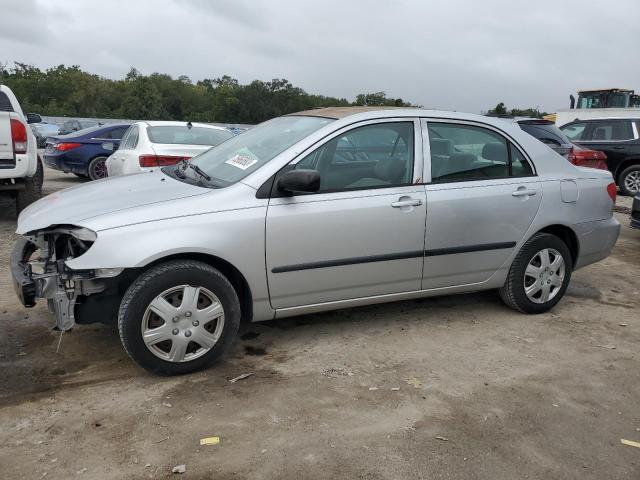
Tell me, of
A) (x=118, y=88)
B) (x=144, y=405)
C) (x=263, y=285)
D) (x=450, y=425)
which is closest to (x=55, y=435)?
(x=144, y=405)

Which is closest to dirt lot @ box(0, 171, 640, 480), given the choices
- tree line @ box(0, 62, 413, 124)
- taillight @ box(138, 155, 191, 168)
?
taillight @ box(138, 155, 191, 168)

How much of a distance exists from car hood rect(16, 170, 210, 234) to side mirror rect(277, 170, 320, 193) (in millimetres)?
517

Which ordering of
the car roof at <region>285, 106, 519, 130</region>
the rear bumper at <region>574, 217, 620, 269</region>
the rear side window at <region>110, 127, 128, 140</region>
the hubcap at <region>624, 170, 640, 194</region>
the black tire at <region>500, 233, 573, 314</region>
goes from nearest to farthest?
the car roof at <region>285, 106, 519, 130</region> < the black tire at <region>500, 233, 573, 314</region> < the rear bumper at <region>574, 217, 620, 269</region> < the hubcap at <region>624, 170, 640, 194</region> < the rear side window at <region>110, 127, 128, 140</region>

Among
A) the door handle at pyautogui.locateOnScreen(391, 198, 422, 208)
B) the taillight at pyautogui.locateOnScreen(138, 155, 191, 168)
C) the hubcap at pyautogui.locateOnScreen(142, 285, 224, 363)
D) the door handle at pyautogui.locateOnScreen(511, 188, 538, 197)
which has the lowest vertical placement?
the hubcap at pyautogui.locateOnScreen(142, 285, 224, 363)

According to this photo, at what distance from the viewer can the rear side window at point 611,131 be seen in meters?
12.1

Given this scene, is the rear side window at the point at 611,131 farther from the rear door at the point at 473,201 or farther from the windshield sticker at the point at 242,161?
the windshield sticker at the point at 242,161

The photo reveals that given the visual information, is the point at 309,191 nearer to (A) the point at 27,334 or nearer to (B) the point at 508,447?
(B) the point at 508,447

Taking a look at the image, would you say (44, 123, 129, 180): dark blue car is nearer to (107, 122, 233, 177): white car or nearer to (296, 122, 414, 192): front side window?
(107, 122, 233, 177): white car

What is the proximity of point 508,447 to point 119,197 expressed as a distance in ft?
8.76

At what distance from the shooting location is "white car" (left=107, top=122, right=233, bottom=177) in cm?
773

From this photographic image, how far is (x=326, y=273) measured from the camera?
12.3 feet

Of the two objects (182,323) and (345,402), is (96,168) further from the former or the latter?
(345,402)

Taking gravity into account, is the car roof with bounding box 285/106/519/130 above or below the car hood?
above

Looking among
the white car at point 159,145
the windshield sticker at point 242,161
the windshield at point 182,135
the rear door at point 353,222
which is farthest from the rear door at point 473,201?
the windshield at point 182,135
